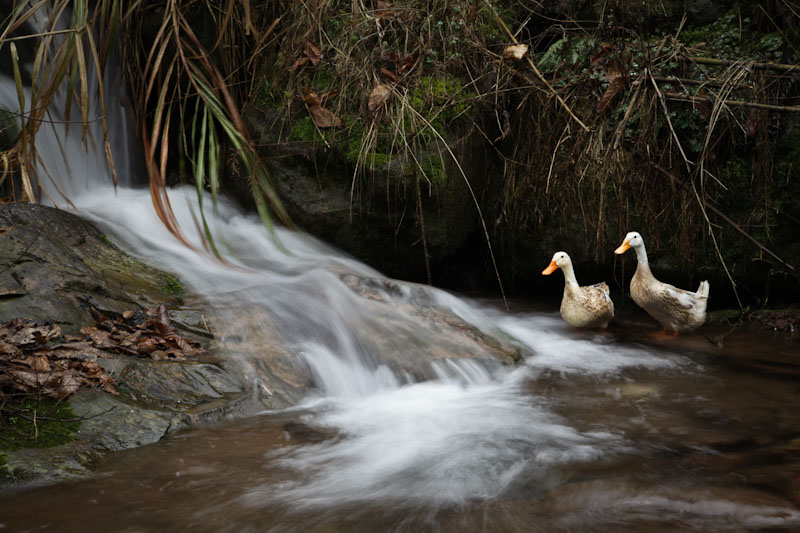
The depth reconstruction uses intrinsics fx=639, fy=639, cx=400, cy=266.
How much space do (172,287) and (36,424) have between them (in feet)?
4.82

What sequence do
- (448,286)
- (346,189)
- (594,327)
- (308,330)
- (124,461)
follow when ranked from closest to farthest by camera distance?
(124,461) < (308,330) < (594,327) < (346,189) < (448,286)

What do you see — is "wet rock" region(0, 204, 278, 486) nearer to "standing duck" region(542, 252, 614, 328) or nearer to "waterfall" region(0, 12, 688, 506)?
"waterfall" region(0, 12, 688, 506)

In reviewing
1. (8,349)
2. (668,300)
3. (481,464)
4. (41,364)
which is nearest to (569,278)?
(668,300)

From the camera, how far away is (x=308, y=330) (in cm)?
357

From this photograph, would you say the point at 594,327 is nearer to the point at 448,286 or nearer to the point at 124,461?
the point at 448,286

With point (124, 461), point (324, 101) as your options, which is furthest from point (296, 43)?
point (124, 461)

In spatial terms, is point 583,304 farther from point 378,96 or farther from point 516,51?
point 378,96

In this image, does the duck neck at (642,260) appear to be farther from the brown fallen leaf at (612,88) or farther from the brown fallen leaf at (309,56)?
the brown fallen leaf at (309,56)

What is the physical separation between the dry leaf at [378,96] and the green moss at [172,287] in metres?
1.88

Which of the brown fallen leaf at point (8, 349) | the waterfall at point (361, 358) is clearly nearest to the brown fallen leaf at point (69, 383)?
the brown fallen leaf at point (8, 349)

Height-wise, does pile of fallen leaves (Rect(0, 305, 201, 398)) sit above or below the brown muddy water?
above

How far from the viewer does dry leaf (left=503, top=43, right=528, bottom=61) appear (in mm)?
4777

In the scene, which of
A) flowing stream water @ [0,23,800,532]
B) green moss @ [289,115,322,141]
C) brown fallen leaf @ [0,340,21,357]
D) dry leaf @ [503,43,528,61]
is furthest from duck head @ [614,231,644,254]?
brown fallen leaf @ [0,340,21,357]

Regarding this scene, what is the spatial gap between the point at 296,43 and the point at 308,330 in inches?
100
